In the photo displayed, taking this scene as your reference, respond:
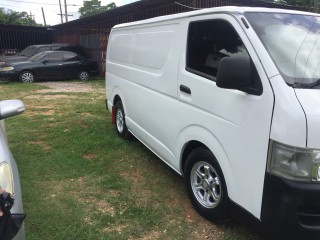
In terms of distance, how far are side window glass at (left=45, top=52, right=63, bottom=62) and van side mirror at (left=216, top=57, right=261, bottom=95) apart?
1459 centimetres

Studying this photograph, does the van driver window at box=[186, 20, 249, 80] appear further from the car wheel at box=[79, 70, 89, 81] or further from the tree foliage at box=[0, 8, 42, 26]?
the tree foliage at box=[0, 8, 42, 26]

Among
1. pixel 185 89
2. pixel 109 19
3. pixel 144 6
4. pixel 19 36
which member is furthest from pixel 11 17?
pixel 185 89

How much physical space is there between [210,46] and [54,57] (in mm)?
14037

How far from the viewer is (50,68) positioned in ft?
52.0

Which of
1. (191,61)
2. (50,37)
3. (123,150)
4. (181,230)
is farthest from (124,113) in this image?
(50,37)

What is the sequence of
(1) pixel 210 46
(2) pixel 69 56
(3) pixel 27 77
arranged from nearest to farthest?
(1) pixel 210 46
(3) pixel 27 77
(2) pixel 69 56

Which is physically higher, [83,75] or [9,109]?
[9,109]

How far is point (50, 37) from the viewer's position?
1080 inches

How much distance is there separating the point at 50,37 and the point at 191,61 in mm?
26309

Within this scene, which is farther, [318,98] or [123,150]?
[123,150]

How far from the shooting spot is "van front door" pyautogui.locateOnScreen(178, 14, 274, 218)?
8.39 ft

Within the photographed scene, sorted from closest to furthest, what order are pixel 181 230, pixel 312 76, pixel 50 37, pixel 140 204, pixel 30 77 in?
pixel 312 76
pixel 181 230
pixel 140 204
pixel 30 77
pixel 50 37

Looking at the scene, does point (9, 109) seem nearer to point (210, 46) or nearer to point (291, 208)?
point (210, 46)

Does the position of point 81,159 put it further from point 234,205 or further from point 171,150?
point 234,205
